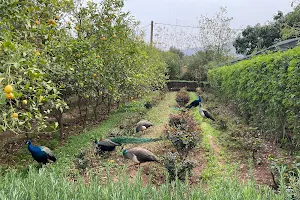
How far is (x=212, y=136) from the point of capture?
23.3ft

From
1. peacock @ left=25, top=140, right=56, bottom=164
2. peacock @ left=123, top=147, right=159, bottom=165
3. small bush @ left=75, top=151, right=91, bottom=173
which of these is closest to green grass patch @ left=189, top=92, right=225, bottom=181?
peacock @ left=123, top=147, right=159, bottom=165

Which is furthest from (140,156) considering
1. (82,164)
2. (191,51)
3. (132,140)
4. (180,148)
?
(191,51)

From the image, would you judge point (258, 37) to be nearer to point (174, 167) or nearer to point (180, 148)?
point (180, 148)

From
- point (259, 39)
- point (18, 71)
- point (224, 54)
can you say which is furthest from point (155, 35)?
point (18, 71)

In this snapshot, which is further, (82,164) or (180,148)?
(180,148)

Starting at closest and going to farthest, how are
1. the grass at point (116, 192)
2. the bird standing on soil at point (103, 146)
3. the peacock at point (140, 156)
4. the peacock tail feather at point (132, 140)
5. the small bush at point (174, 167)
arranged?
the grass at point (116, 192)
the small bush at point (174, 167)
the peacock at point (140, 156)
the bird standing on soil at point (103, 146)
the peacock tail feather at point (132, 140)

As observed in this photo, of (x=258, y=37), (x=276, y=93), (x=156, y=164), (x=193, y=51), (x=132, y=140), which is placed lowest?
(x=156, y=164)

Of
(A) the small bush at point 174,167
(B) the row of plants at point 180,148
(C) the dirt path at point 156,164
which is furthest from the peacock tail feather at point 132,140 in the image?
(A) the small bush at point 174,167

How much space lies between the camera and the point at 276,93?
5.45 metres

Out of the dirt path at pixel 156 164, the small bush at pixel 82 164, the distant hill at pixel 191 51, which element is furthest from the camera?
the distant hill at pixel 191 51

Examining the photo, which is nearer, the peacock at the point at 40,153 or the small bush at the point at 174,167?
the small bush at the point at 174,167

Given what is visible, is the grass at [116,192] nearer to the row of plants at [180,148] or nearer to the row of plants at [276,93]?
the row of plants at [180,148]

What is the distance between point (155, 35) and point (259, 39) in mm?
9039

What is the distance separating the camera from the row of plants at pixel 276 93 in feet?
15.6
